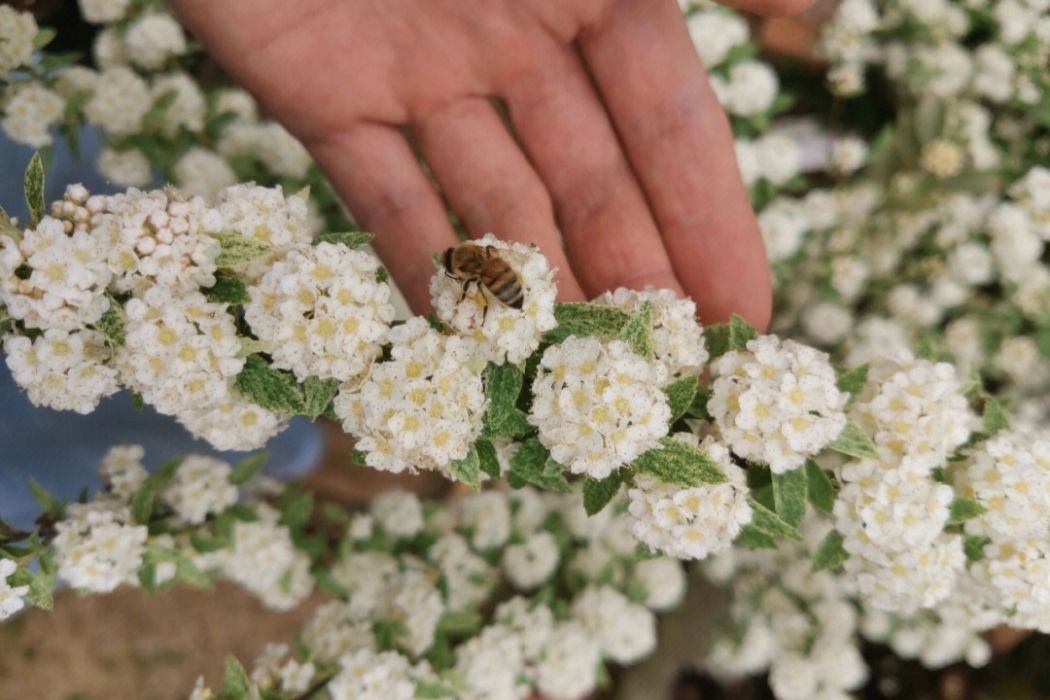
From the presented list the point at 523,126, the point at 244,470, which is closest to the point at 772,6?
the point at 523,126

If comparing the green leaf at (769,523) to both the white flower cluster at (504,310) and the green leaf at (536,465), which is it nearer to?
the green leaf at (536,465)

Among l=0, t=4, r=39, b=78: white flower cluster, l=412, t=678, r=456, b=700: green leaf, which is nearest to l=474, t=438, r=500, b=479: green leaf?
l=412, t=678, r=456, b=700: green leaf

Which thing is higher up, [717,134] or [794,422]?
[717,134]

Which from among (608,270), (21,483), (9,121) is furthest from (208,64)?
(608,270)

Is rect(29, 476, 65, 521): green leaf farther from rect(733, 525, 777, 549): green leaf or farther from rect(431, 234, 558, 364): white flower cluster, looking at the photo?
rect(733, 525, 777, 549): green leaf

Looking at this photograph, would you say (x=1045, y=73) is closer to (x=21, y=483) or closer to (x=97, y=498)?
(x=97, y=498)

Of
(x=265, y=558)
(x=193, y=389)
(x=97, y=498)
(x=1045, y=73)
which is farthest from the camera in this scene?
(x=1045, y=73)

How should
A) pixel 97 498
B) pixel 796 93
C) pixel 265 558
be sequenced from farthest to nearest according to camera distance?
pixel 796 93, pixel 265 558, pixel 97 498

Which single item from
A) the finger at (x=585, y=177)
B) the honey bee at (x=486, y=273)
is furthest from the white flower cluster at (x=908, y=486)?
the honey bee at (x=486, y=273)
